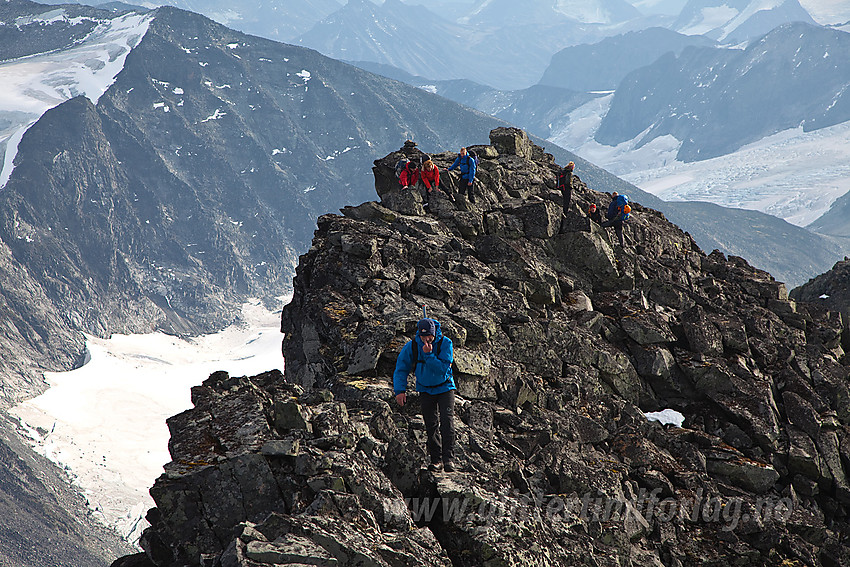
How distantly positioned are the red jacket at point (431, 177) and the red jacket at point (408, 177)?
812 millimetres

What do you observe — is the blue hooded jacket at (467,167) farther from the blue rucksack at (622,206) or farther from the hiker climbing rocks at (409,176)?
the blue rucksack at (622,206)

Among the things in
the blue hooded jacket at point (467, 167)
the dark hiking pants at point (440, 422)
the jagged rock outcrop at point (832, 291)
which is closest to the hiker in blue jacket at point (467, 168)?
the blue hooded jacket at point (467, 167)

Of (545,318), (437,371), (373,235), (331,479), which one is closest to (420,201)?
(373,235)

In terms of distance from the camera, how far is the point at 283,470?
1342 cm

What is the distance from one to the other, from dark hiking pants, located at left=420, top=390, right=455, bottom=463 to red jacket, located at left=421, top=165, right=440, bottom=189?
1942 cm

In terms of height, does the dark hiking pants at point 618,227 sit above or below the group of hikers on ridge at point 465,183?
below

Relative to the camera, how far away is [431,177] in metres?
32.3

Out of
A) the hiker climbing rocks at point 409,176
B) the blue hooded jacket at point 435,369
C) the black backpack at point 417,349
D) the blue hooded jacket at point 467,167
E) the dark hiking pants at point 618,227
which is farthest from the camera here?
the dark hiking pants at point 618,227

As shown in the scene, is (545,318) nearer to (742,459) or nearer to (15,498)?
(742,459)

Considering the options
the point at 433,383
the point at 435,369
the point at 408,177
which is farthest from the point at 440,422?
the point at 408,177

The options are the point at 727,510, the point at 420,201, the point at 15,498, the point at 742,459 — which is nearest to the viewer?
the point at 727,510

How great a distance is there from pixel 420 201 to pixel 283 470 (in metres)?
20.0

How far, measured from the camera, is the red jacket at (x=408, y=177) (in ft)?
108

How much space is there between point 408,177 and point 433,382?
20.5 metres
